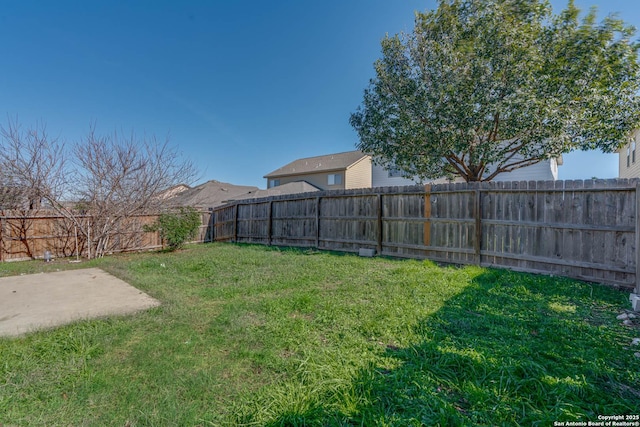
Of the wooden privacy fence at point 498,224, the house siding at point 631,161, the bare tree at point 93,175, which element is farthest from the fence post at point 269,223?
the house siding at point 631,161

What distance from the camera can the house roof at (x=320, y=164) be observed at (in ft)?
70.7

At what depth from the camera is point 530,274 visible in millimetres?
5094

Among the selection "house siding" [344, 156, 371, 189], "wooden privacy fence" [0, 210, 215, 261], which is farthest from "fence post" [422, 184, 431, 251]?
"house siding" [344, 156, 371, 189]

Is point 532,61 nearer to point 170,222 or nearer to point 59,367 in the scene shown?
point 59,367

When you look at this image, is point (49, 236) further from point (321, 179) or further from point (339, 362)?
point (321, 179)

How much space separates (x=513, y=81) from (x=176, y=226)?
1071cm

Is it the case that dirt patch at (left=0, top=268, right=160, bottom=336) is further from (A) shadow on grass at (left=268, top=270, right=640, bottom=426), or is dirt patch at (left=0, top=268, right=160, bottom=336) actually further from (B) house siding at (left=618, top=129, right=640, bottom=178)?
(B) house siding at (left=618, top=129, right=640, bottom=178)

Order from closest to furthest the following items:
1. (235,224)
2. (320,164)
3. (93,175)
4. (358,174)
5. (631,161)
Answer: (93,175)
(631,161)
(235,224)
(358,174)
(320,164)

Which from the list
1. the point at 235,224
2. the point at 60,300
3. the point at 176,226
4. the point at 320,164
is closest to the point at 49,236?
the point at 176,226

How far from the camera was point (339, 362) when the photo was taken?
223cm

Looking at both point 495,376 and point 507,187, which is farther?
point 507,187

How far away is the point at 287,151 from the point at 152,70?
11.0 metres

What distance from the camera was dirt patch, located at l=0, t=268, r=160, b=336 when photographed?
3287 mm

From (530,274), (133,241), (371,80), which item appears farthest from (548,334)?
(133,241)
